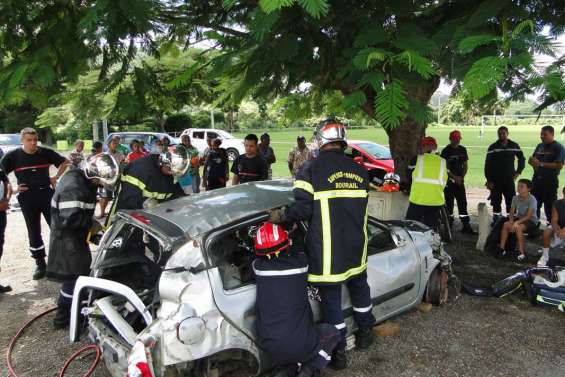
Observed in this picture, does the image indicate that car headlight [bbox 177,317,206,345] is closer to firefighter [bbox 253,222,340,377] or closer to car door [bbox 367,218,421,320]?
firefighter [bbox 253,222,340,377]

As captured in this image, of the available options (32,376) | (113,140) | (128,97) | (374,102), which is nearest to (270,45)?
(374,102)

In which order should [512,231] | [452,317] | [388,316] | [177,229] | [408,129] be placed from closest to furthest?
1. [177,229]
2. [388,316]
3. [452,317]
4. [512,231]
5. [408,129]

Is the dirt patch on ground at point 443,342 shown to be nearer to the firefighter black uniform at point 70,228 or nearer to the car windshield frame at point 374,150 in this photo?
the firefighter black uniform at point 70,228

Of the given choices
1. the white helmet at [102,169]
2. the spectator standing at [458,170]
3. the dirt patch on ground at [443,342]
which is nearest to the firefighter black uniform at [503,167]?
the spectator standing at [458,170]

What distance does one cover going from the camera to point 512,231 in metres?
6.02

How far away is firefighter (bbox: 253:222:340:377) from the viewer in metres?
2.86

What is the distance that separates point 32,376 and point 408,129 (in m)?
5.74

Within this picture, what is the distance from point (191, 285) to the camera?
2.68m

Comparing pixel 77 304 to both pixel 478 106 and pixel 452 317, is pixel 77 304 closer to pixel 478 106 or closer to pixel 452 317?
pixel 478 106

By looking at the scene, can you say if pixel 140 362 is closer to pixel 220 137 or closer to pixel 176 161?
pixel 176 161

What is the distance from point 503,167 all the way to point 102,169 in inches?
246

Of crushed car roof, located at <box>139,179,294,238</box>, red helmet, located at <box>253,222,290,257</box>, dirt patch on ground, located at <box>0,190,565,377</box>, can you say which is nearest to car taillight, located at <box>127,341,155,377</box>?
crushed car roof, located at <box>139,179,294,238</box>

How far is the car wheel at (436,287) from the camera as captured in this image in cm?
446

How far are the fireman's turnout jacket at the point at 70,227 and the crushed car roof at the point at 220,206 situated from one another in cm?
89
